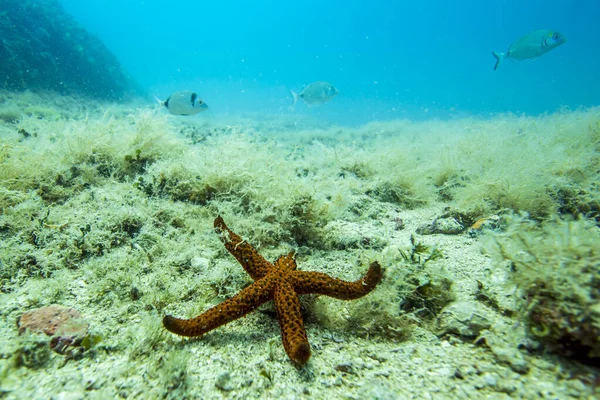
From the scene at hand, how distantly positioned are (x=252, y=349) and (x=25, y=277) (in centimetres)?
234

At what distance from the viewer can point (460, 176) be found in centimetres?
511

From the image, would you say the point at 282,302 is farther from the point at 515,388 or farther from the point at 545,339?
the point at 545,339

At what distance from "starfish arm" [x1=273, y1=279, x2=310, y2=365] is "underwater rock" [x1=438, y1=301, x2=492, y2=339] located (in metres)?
1.16

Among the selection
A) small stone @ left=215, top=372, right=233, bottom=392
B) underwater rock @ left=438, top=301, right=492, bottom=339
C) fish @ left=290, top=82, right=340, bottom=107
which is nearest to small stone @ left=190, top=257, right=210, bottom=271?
small stone @ left=215, top=372, right=233, bottom=392

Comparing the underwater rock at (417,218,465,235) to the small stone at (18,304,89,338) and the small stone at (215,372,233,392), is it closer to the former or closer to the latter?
the small stone at (215,372,233,392)

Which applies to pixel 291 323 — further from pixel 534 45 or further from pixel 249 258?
pixel 534 45

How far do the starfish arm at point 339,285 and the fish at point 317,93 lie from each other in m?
8.37

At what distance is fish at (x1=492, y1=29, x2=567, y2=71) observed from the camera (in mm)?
7890

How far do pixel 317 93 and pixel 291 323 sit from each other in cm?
914

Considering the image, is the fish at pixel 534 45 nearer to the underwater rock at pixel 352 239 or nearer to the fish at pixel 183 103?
the underwater rock at pixel 352 239

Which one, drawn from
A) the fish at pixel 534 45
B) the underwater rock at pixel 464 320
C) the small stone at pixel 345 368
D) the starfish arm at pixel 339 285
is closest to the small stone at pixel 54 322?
the starfish arm at pixel 339 285

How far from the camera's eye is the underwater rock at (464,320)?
2051 millimetres

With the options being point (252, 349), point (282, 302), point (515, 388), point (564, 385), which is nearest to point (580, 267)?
point (564, 385)

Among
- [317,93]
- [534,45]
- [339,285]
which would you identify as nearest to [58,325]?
[339,285]
